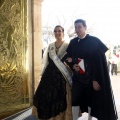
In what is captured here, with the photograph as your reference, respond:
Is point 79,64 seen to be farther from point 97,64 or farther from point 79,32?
point 79,32

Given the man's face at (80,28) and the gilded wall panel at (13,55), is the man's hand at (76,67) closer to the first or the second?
the man's face at (80,28)

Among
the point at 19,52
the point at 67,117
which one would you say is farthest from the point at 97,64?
the point at 19,52

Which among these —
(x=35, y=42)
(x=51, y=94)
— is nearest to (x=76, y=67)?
(x=51, y=94)

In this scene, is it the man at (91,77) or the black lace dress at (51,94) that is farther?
the black lace dress at (51,94)

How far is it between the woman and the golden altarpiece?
808mm

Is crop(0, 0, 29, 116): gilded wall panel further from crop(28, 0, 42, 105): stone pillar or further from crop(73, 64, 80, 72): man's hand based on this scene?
crop(73, 64, 80, 72): man's hand

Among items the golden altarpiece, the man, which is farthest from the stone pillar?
the man

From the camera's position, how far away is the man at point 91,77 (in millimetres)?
2354

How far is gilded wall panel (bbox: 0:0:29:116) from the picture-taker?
11.3 ft

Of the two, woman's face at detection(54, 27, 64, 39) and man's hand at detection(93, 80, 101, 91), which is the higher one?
woman's face at detection(54, 27, 64, 39)

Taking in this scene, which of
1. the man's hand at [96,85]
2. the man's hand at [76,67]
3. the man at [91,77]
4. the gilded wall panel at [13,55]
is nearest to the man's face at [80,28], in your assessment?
the man at [91,77]

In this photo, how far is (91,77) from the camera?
7.86 feet

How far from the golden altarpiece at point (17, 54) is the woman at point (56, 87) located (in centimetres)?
81

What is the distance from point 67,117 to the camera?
2713 millimetres
